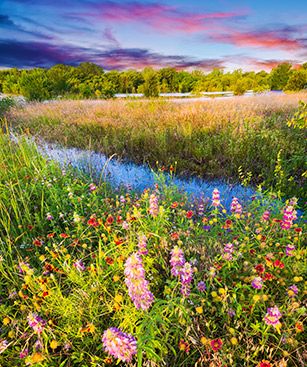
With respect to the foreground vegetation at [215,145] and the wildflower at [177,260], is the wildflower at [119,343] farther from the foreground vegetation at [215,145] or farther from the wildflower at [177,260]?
the foreground vegetation at [215,145]

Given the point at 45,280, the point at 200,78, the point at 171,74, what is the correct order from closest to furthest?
the point at 45,280 → the point at 171,74 → the point at 200,78

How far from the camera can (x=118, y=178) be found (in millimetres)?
3467

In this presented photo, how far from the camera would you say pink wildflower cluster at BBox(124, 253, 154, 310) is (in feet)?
3.30

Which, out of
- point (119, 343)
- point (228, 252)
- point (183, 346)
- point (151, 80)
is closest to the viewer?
point (119, 343)

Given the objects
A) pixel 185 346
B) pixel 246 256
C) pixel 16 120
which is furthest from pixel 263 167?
pixel 16 120

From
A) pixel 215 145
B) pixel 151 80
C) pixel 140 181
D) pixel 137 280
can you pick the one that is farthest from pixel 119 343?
pixel 151 80

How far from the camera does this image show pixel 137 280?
1033 mm

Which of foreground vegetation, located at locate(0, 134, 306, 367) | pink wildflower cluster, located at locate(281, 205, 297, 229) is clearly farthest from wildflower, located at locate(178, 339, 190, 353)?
pink wildflower cluster, located at locate(281, 205, 297, 229)

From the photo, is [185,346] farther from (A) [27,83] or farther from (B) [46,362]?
(A) [27,83]

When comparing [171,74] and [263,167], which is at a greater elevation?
[171,74]

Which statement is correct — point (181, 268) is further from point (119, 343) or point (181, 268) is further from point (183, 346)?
point (119, 343)

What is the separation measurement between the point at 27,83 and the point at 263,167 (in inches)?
600

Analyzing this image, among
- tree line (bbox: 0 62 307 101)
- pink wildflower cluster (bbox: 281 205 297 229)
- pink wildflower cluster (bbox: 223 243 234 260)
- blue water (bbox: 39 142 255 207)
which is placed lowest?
blue water (bbox: 39 142 255 207)

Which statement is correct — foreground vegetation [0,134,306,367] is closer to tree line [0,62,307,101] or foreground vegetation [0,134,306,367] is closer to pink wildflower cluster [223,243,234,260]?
pink wildflower cluster [223,243,234,260]
